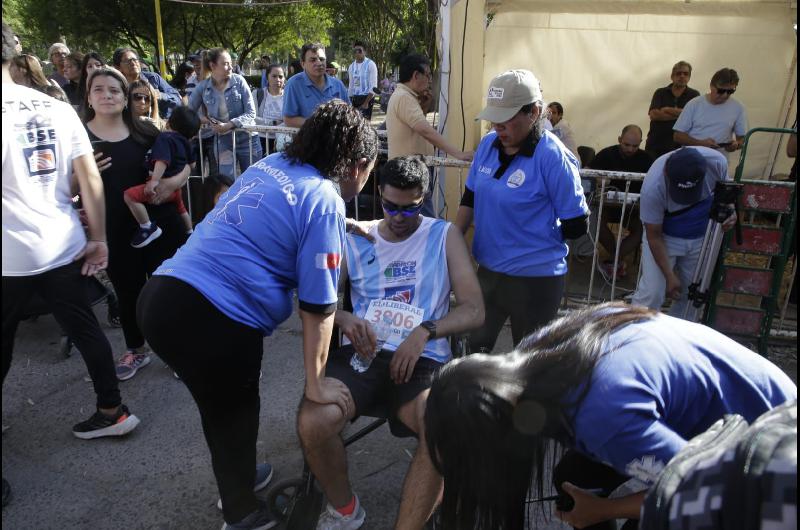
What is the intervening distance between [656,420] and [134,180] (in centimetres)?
308

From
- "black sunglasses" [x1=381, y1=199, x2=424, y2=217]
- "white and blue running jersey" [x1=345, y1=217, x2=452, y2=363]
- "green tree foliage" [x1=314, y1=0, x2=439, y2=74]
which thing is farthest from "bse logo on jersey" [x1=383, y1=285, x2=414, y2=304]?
"green tree foliage" [x1=314, y1=0, x2=439, y2=74]

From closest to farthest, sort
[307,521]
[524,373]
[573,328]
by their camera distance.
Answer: [524,373], [573,328], [307,521]

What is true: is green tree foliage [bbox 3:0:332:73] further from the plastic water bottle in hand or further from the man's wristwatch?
the man's wristwatch

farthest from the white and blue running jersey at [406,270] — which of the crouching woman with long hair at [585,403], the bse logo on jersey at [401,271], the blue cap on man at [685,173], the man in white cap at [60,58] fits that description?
the man in white cap at [60,58]

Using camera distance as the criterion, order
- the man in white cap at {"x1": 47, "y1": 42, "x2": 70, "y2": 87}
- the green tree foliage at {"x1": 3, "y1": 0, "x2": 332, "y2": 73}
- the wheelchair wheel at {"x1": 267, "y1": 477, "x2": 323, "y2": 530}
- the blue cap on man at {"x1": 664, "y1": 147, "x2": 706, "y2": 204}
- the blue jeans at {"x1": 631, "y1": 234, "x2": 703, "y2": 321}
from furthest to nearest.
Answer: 1. the green tree foliage at {"x1": 3, "y1": 0, "x2": 332, "y2": 73}
2. the man in white cap at {"x1": 47, "y1": 42, "x2": 70, "y2": 87}
3. the blue jeans at {"x1": 631, "y1": 234, "x2": 703, "y2": 321}
4. the blue cap on man at {"x1": 664, "y1": 147, "x2": 706, "y2": 204}
5. the wheelchair wheel at {"x1": 267, "y1": 477, "x2": 323, "y2": 530}

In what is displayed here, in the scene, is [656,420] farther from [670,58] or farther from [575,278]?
[670,58]

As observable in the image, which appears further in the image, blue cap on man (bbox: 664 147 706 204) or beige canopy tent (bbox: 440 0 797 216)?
beige canopy tent (bbox: 440 0 797 216)

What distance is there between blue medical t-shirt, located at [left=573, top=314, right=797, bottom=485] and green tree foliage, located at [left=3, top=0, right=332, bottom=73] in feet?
90.4

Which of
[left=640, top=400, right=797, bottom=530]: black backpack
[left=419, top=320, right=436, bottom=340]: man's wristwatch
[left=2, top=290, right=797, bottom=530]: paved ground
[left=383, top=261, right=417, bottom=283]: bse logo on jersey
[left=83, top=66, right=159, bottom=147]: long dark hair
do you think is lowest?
[left=2, top=290, right=797, bottom=530]: paved ground

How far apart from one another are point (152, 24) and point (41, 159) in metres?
28.2

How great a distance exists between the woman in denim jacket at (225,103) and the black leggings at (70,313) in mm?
3306

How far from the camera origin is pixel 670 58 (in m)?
6.23

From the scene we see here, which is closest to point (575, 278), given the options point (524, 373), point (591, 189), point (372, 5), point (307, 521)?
point (591, 189)

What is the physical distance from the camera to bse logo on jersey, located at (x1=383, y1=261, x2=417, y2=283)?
2660 mm
